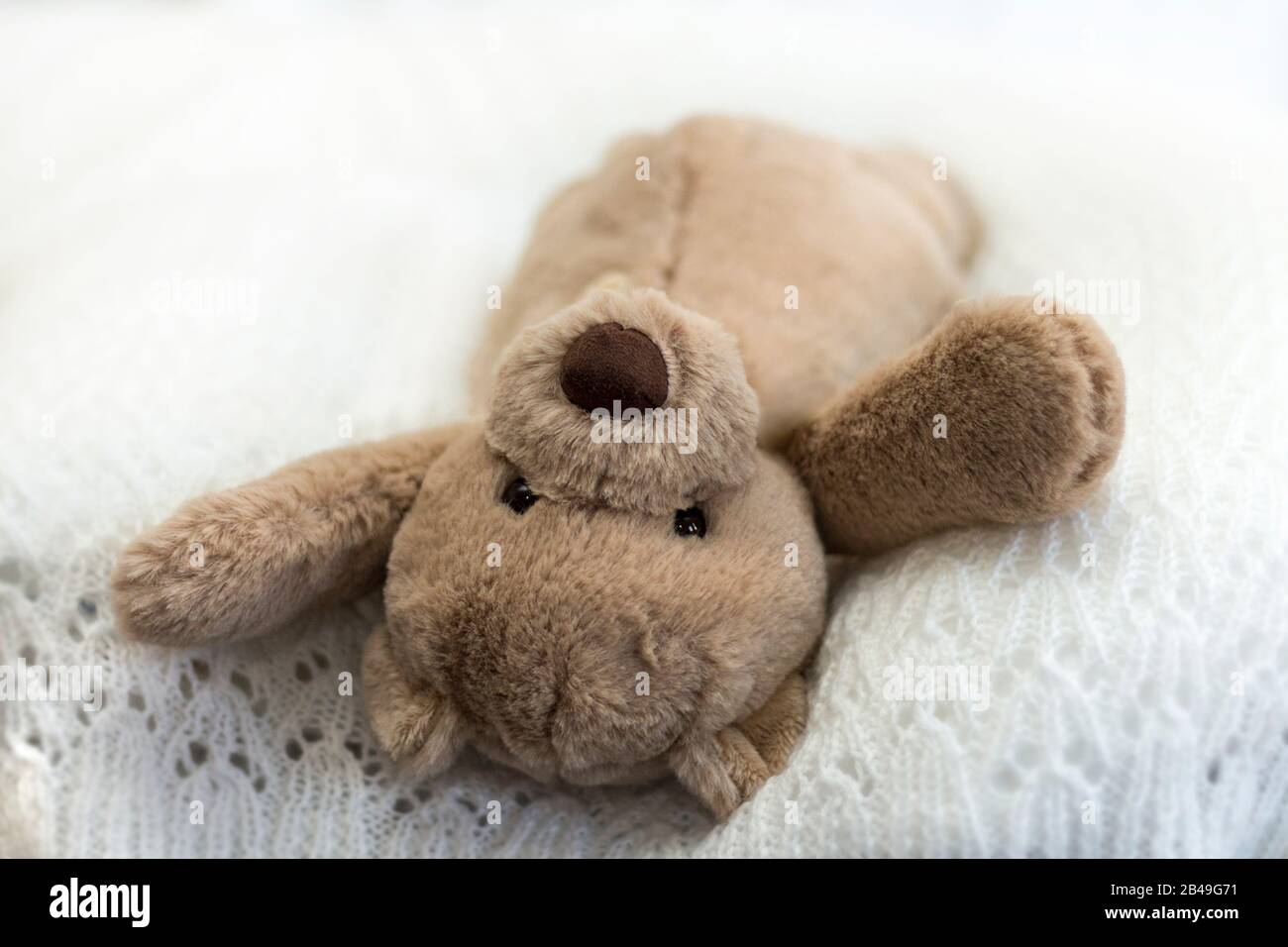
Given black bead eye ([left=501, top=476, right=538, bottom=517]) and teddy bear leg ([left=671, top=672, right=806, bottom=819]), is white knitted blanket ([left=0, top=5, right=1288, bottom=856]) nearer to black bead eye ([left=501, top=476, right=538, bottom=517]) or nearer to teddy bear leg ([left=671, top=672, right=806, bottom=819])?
teddy bear leg ([left=671, top=672, right=806, bottom=819])

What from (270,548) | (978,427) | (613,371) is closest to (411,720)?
(270,548)

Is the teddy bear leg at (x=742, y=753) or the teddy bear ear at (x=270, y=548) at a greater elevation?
the teddy bear ear at (x=270, y=548)

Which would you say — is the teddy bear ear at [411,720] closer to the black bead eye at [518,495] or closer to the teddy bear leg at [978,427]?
the black bead eye at [518,495]

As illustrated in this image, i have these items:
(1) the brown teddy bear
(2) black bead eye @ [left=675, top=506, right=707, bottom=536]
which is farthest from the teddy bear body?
(2) black bead eye @ [left=675, top=506, right=707, bottom=536]

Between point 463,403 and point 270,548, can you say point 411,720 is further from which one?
point 463,403

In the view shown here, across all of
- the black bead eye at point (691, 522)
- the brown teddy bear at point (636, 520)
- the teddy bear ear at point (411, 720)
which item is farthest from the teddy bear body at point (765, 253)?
the teddy bear ear at point (411, 720)

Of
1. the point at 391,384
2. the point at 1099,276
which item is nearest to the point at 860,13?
the point at 1099,276

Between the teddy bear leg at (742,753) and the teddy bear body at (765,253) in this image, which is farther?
the teddy bear body at (765,253)
